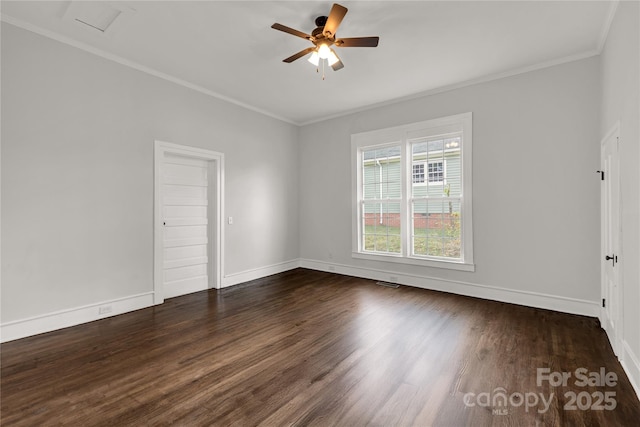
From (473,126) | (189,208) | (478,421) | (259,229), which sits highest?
(473,126)

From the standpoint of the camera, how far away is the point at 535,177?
3.86 m

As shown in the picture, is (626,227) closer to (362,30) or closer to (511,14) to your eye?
(511,14)

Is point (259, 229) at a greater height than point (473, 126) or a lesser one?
lesser

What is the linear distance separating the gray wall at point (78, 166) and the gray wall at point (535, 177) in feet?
12.8

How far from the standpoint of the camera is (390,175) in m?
5.26

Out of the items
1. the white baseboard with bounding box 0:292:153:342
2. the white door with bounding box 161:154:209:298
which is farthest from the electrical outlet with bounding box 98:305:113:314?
the white door with bounding box 161:154:209:298

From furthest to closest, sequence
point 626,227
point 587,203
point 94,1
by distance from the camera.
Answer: point 587,203 < point 94,1 < point 626,227

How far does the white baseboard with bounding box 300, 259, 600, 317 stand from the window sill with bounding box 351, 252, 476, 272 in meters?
0.20

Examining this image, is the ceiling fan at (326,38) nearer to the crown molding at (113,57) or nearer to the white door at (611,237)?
the crown molding at (113,57)

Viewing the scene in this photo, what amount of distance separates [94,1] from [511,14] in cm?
382

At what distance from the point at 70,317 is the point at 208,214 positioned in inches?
84.8

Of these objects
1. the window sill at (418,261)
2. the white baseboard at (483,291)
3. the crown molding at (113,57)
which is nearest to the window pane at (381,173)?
the window sill at (418,261)

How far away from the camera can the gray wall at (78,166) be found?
9.63 feet

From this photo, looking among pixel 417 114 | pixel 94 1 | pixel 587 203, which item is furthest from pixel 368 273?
pixel 94 1
